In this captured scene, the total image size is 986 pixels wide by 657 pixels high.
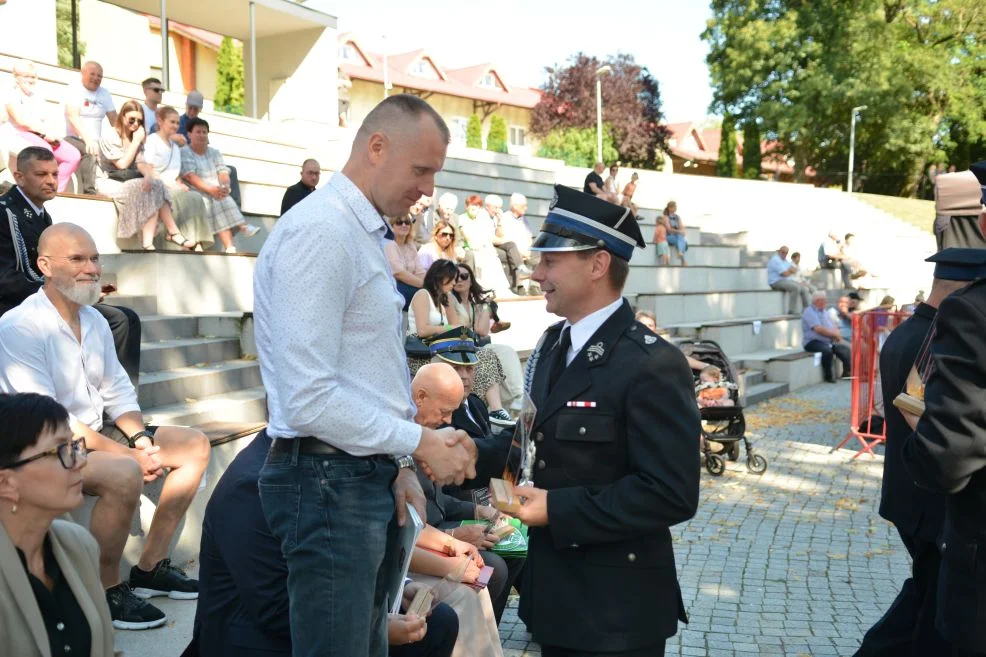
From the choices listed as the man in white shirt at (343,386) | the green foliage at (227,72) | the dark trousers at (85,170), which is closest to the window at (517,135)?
the green foliage at (227,72)

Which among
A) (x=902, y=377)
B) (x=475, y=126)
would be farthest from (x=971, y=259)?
(x=475, y=126)

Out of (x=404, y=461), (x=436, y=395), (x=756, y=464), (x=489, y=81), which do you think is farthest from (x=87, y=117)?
(x=489, y=81)

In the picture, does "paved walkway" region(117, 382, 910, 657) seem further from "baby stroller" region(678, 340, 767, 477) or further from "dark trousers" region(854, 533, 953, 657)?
"dark trousers" region(854, 533, 953, 657)

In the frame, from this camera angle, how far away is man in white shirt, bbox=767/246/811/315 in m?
22.1

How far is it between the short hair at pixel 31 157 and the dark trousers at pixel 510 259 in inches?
354

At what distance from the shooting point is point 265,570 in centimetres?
323

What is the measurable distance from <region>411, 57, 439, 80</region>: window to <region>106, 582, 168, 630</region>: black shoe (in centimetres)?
6111

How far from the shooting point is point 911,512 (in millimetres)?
4285

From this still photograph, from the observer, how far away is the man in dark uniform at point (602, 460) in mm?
2785

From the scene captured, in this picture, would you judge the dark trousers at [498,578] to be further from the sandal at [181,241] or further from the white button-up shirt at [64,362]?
the sandal at [181,241]

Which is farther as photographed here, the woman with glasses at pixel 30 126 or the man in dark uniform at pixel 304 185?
the man in dark uniform at pixel 304 185

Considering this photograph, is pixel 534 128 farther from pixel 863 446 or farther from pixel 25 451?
pixel 25 451

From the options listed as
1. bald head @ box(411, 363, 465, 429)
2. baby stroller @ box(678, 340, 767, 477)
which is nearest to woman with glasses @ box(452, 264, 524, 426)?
baby stroller @ box(678, 340, 767, 477)

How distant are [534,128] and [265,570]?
46.4m
